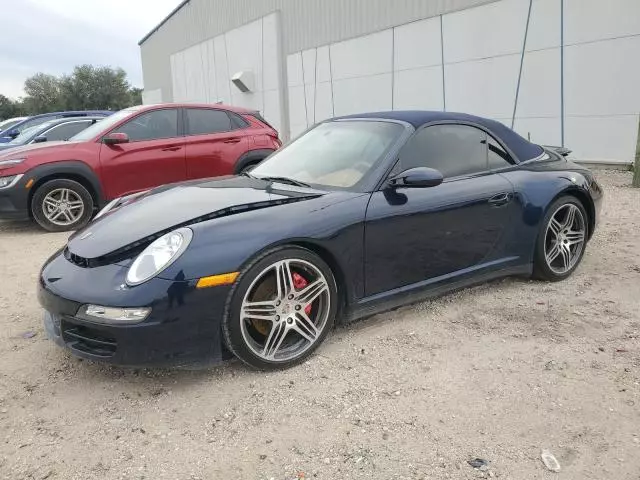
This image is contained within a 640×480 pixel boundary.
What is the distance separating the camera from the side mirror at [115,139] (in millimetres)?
6703

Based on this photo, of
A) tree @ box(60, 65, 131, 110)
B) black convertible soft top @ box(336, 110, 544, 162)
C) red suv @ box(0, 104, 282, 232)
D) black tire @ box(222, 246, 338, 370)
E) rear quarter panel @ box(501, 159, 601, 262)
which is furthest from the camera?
tree @ box(60, 65, 131, 110)

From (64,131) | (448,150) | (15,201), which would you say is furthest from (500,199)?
(64,131)

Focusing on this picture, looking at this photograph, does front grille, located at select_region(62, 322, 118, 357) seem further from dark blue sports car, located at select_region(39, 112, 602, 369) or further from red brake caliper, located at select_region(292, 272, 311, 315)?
red brake caliper, located at select_region(292, 272, 311, 315)

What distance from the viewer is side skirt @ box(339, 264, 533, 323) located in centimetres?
317

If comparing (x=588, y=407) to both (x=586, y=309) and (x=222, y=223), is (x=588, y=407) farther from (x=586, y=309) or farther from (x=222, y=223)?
(x=222, y=223)

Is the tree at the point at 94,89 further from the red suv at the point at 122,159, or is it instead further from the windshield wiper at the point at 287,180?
the windshield wiper at the point at 287,180

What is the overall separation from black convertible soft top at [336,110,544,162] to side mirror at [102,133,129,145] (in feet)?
12.0

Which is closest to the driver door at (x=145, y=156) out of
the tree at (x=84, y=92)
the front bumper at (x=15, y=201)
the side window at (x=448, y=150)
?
the front bumper at (x=15, y=201)

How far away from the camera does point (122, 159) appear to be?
6.81m

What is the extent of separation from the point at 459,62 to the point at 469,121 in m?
9.25

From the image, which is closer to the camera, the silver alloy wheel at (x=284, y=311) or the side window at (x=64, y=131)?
the silver alloy wheel at (x=284, y=311)

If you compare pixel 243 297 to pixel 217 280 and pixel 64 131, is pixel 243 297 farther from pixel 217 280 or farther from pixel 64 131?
pixel 64 131

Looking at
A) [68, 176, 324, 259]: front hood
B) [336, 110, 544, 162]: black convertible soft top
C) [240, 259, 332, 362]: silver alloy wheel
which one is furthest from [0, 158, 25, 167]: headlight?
[240, 259, 332, 362]: silver alloy wheel

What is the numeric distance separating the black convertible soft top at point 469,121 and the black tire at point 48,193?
3.99m
